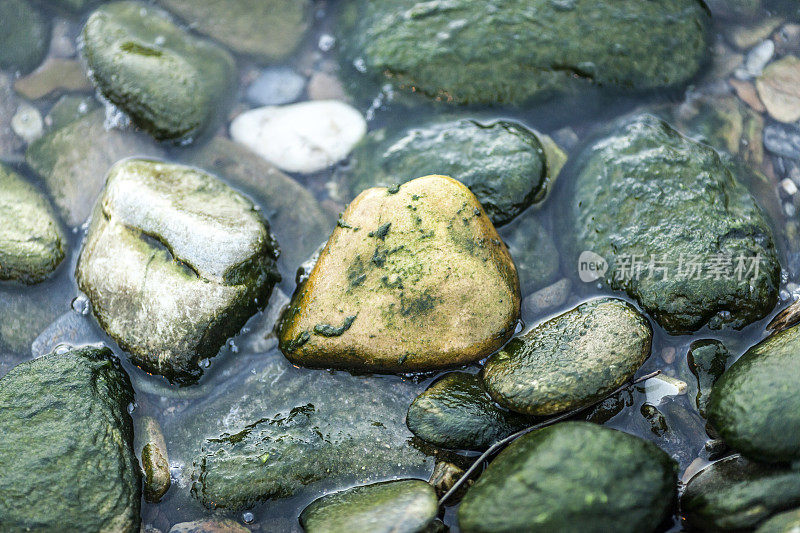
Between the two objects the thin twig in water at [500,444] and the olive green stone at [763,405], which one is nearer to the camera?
the olive green stone at [763,405]

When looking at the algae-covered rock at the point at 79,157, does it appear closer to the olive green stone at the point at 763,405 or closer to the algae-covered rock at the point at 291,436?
the algae-covered rock at the point at 291,436

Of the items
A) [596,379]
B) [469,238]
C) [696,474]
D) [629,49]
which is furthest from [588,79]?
[696,474]

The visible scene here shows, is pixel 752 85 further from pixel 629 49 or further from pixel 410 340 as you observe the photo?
pixel 410 340

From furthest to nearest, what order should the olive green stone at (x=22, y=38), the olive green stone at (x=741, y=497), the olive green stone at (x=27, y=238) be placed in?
the olive green stone at (x=22, y=38) < the olive green stone at (x=27, y=238) < the olive green stone at (x=741, y=497)

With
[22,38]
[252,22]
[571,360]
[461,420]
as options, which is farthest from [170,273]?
[22,38]

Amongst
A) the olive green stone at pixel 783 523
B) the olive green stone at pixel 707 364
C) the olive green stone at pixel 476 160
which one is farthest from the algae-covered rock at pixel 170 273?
the olive green stone at pixel 783 523

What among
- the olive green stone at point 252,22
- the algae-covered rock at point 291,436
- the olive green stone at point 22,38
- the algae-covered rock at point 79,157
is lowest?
the algae-covered rock at point 291,436
